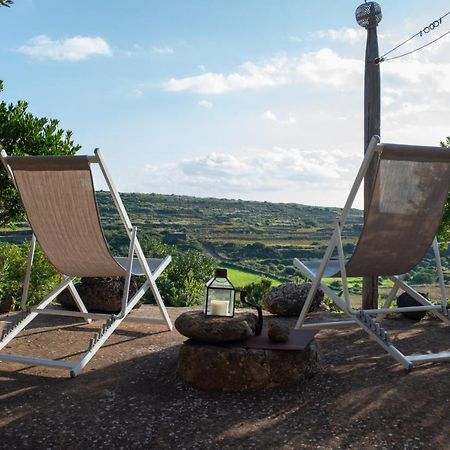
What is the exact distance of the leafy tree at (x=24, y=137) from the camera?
261 inches

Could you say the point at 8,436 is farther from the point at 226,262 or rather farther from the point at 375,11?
the point at 226,262

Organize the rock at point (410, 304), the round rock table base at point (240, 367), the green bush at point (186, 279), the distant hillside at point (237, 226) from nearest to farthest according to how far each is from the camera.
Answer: the round rock table base at point (240, 367) → the rock at point (410, 304) → the green bush at point (186, 279) → the distant hillside at point (237, 226)

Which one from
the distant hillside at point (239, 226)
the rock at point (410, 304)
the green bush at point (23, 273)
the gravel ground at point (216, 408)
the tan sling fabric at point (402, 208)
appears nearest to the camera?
the gravel ground at point (216, 408)

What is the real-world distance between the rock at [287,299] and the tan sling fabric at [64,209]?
2.40 meters

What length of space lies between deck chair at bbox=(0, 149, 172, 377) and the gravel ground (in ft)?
1.03

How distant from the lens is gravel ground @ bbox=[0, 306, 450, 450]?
8.87 feet

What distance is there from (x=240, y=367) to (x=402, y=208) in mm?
1759

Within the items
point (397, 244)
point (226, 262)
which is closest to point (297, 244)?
point (226, 262)

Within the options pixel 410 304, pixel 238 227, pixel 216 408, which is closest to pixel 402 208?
pixel 216 408

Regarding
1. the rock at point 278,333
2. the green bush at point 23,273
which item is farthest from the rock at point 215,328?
the green bush at point 23,273

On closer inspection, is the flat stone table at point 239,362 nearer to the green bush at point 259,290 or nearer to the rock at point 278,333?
the rock at point 278,333

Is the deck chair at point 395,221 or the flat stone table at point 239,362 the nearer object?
the flat stone table at point 239,362

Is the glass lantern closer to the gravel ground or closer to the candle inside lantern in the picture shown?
the candle inside lantern

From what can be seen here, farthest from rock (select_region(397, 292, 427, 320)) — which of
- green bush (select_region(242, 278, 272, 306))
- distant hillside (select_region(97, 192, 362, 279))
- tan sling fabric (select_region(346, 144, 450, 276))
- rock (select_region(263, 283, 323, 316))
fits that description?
distant hillside (select_region(97, 192, 362, 279))
